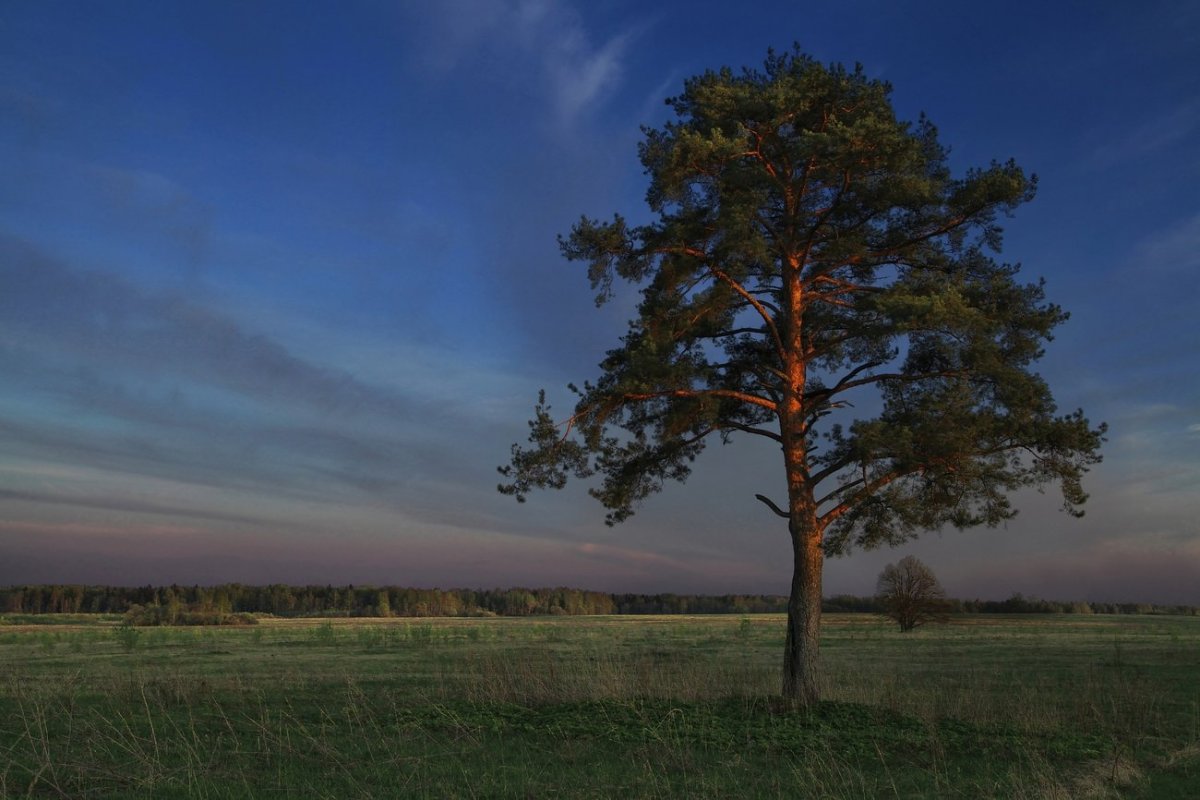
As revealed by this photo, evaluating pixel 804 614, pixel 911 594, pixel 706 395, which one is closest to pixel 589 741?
pixel 804 614

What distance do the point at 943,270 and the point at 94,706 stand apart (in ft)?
64.2

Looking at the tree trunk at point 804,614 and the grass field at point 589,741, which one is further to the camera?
the tree trunk at point 804,614

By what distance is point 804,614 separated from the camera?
55.7 ft

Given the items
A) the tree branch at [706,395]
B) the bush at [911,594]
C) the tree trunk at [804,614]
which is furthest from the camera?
the bush at [911,594]

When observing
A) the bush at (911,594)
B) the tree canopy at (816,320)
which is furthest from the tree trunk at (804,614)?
the bush at (911,594)

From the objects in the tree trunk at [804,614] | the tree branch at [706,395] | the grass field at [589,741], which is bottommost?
the grass field at [589,741]

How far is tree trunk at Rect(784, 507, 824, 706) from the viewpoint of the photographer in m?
16.2

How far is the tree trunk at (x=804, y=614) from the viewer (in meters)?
16.2

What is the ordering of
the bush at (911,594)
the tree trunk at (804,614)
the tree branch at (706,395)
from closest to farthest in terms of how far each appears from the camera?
the tree trunk at (804,614), the tree branch at (706,395), the bush at (911,594)

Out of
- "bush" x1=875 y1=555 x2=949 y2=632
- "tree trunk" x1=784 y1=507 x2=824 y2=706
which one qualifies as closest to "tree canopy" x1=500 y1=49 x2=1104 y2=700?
"tree trunk" x1=784 y1=507 x2=824 y2=706

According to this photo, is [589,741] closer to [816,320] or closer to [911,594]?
[816,320]

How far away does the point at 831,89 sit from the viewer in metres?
18.0

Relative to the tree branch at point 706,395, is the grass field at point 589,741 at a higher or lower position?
lower

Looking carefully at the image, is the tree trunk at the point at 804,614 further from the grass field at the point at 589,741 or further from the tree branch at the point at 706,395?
the tree branch at the point at 706,395
